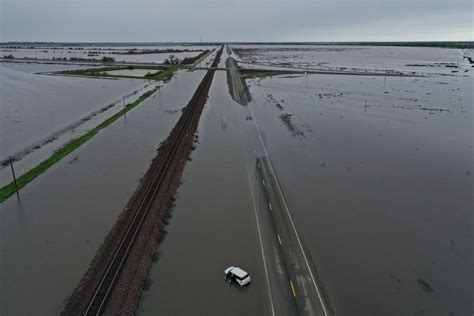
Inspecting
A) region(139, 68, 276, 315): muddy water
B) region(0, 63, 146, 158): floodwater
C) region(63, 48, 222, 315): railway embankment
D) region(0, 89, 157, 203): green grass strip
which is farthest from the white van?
region(0, 63, 146, 158): floodwater

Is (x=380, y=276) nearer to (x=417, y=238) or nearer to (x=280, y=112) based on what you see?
(x=417, y=238)

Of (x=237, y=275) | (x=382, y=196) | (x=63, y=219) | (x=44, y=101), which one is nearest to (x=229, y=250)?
(x=237, y=275)

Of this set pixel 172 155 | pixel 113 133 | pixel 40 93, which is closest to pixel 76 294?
pixel 172 155

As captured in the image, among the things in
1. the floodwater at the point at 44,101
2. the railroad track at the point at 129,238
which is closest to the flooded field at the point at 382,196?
the railroad track at the point at 129,238

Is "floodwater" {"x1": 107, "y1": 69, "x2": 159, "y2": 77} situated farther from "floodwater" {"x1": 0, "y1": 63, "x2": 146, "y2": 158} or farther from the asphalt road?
the asphalt road

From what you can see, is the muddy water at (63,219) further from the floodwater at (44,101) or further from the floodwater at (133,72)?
the floodwater at (133,72)

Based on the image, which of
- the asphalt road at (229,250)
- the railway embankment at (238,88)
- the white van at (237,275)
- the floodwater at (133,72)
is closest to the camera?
the asphalt road at (229,250)

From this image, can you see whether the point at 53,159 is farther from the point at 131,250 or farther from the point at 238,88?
the point at 238,88
